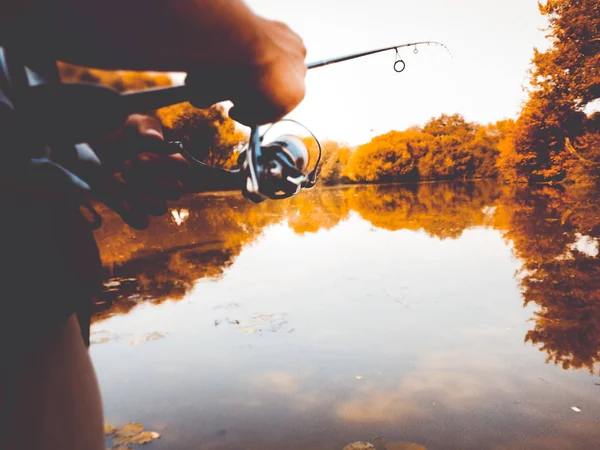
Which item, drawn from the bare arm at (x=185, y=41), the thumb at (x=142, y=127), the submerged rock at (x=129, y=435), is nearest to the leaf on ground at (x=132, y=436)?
the submerged rock at (x=129, y=435)

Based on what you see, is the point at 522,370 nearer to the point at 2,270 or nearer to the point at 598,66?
the point at 2,270

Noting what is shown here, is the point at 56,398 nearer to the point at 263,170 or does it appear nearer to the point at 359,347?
the point at 263,170

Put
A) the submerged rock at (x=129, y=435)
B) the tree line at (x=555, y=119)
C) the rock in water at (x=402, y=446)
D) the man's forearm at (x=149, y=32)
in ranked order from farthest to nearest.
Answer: the tree line at (x=555, y=119) → the submerged rock at (x=129, y=435) → the rock in water at (x=402, y=446) → the man's forearm at (x=149, y=32)

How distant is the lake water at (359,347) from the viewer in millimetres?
3320

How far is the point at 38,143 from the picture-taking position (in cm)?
83

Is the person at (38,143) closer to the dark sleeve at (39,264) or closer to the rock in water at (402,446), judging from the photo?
the dark sleeve at (39,264)

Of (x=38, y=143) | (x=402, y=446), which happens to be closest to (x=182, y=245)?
(x=402, y=446)

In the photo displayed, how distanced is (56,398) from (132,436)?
9.22 feet

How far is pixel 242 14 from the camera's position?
2.63ft

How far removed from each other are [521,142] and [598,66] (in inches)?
426

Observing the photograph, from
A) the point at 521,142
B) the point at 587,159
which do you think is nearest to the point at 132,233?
the point at 587,159

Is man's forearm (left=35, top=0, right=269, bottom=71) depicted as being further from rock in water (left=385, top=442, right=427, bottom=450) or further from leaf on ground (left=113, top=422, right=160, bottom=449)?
leaf on ground (left=113, top=422, right=160, bottom=449)

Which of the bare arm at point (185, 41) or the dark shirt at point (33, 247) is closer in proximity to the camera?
the bare arm at point (185, 41)

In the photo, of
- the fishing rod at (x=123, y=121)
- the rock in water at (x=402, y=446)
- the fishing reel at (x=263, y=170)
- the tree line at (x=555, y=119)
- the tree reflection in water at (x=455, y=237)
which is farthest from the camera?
the tree line at (x=555, y=119)
